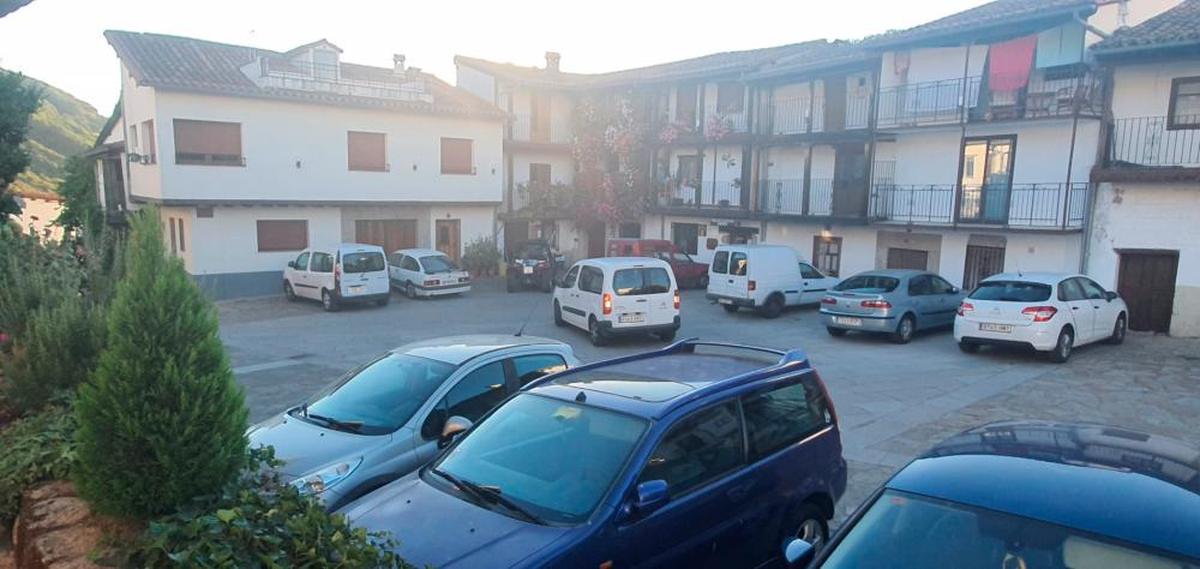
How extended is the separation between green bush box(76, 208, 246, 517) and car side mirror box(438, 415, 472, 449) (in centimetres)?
190

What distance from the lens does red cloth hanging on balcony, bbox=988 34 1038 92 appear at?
18094 millimetres

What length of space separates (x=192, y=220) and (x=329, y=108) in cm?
547

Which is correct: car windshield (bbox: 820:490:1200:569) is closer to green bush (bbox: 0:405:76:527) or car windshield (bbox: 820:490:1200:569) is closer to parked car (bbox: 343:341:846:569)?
parked car (bbox: 343:341:846:569)

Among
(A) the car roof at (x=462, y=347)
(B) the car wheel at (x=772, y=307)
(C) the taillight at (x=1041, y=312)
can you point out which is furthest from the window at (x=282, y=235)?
(C) the taillight at (x=1041, y=312)

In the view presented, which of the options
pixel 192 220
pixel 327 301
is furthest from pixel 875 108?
pixel 192 220

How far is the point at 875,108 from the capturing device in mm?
21859

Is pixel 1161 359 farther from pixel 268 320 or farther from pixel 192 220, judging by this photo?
pixel 192 220

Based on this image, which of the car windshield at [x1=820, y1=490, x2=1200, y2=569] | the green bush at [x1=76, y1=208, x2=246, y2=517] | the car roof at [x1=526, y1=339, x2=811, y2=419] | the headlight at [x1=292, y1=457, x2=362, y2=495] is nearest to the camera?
the car windshield at [x1=820, y1=490, x2=1200, y2=569]

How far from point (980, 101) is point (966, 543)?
19.3 m

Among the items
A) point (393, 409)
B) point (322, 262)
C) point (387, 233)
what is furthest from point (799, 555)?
point (387, 233)

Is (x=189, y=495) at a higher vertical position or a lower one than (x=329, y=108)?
lower

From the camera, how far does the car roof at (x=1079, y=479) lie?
9.43ft

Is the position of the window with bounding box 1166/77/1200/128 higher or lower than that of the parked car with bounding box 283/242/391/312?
higher

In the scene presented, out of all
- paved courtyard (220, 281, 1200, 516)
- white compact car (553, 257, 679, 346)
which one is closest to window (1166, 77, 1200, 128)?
paved courtyard (220, 281, 1200, 516)
